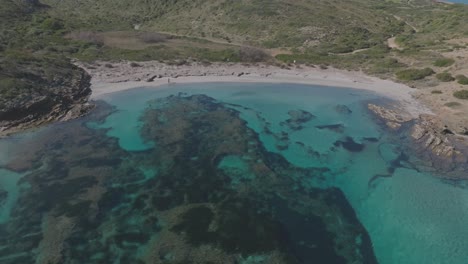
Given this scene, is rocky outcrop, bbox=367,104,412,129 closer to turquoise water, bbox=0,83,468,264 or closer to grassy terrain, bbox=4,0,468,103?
turquoise water, bbox=0,83,468,264

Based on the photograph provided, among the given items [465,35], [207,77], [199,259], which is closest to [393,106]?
[207,77]

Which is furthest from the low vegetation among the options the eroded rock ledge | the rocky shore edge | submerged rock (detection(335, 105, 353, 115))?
submerged rock (detection(335, 105, 353, 115))

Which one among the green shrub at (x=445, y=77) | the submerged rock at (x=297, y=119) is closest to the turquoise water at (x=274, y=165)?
the submerged rock at (x=297, y=119)

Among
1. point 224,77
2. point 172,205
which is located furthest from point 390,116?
point 172,205

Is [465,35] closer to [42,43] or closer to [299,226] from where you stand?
[299,226]

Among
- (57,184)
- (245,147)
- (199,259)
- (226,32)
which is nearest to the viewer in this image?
(199,259)

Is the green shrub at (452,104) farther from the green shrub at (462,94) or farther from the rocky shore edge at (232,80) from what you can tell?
the rocky shore edge at (232,80)
